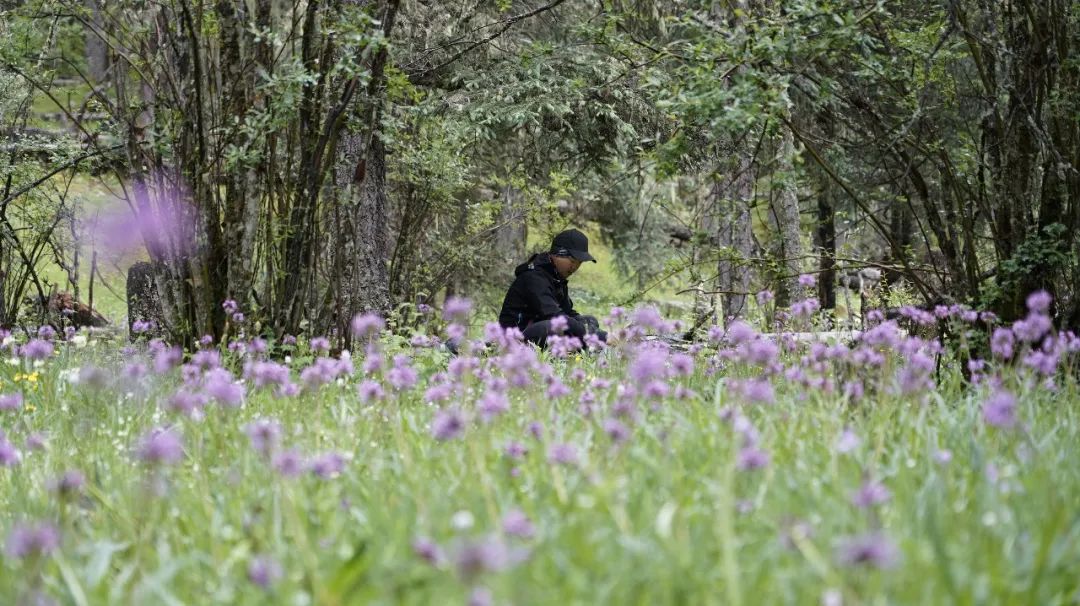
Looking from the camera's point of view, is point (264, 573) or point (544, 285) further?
point (544, 285)

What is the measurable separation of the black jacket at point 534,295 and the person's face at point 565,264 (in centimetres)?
6

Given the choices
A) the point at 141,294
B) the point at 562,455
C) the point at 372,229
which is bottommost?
the point at 562,455

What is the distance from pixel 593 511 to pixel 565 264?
5739mm

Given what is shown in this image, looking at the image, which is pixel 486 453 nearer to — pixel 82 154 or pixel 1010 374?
pixel 1010 374

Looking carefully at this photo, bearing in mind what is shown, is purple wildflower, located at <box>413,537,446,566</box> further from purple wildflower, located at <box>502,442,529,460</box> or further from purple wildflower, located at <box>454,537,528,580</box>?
purple wildflower, located at <box>502,442,529,460</box>

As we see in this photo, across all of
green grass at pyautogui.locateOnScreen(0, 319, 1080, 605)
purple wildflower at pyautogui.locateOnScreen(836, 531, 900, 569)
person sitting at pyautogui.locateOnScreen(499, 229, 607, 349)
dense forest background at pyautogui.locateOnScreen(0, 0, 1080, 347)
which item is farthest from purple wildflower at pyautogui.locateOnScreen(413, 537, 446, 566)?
person sitting at pyautogui.locateOnScreen(499, 229, 607, 349)

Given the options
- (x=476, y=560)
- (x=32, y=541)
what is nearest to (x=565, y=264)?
(x=32, y=541)

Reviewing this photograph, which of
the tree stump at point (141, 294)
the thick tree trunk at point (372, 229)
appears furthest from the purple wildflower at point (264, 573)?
the tree stump at point (141, 294)

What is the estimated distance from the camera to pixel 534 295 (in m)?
7.82

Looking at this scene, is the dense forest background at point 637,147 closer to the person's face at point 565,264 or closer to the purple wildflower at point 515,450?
the person's face at point 565,264

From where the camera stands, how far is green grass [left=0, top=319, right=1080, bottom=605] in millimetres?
1785

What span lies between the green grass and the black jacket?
13.9ft

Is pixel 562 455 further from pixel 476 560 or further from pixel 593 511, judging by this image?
pixel 476 560

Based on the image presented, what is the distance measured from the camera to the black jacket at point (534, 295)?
7.80 metres
